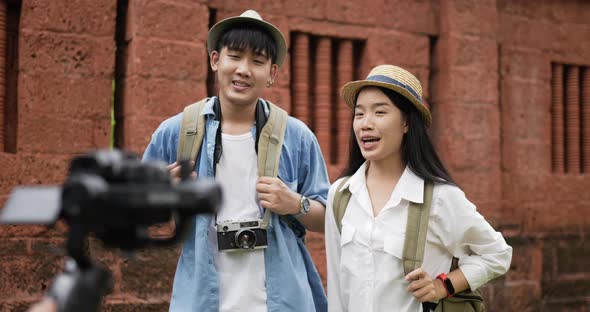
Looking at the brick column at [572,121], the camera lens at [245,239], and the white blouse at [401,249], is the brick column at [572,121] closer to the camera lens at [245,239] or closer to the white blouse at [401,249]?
the white blouse at [401,249]

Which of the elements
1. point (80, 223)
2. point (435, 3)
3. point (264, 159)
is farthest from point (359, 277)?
point (435, 3)

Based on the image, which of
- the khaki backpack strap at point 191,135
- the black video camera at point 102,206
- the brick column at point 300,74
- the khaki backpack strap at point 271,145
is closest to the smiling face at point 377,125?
the khaki backpack strap at point 271,145

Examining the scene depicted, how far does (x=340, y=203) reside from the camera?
2730 millimetres

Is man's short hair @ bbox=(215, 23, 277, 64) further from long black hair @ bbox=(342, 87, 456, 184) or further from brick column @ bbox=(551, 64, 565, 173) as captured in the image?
brick column @ bbox=(551, 64, 565, 173)

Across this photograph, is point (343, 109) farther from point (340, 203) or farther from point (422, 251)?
point (422, 251)

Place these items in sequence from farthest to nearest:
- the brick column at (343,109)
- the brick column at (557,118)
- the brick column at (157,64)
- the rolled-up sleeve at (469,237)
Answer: the brick column at (557,118) → the brick column at (343,109) → the brick column at (157,64) → the rolled-up sleeve at (469,237)

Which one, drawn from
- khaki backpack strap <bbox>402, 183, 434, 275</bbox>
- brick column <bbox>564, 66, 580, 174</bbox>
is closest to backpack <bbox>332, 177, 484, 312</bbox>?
khaki backpack strap <bbox>402, 183, 434, 275</bbox>

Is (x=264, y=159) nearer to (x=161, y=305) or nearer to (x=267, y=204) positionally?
(x=267, y=204)

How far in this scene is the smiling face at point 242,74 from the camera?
2.73 metres

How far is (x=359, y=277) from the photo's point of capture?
251 cm

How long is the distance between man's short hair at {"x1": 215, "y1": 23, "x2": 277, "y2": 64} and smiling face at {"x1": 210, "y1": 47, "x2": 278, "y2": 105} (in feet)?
0.05

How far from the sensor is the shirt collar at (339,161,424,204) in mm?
2539

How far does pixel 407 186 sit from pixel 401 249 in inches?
10.6

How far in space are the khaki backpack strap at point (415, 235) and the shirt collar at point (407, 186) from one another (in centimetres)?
3
